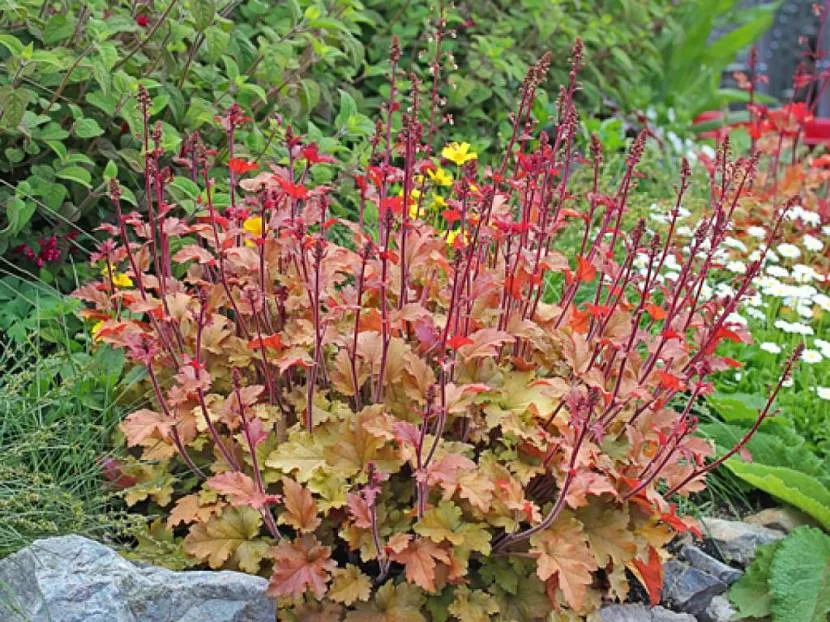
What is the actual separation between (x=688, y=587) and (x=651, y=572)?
253 mm

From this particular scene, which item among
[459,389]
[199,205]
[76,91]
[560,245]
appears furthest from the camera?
[560,245]

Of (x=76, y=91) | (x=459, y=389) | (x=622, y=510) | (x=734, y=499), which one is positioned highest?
(x=76, y=91)

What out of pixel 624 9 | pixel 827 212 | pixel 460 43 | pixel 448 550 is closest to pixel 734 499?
pixel 448 550

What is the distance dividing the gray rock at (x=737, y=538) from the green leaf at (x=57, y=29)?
2.08 metres

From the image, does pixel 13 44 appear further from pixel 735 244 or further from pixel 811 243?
pixel 811 243

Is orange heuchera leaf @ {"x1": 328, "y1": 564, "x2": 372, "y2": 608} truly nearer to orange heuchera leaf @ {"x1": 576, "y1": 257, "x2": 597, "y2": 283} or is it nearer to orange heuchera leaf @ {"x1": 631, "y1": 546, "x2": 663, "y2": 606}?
orange heuchera leaf @ {"x1": 631, "y1": 546, "x2": 663, "y2": 606}

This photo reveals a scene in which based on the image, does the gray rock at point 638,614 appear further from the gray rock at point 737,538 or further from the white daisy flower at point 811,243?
the white daisy flower at point 811,243

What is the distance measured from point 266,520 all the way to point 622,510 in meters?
0.77

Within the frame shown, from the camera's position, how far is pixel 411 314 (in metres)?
2.29

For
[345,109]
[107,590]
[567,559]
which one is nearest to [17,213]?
[345,109]

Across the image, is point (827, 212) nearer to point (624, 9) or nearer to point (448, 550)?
point (624, 9)

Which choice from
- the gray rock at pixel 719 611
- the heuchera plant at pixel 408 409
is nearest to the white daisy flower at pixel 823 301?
the heuchera plant at pixel 408 409

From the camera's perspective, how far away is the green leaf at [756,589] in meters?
2.66

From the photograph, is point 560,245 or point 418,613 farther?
point 560,245
